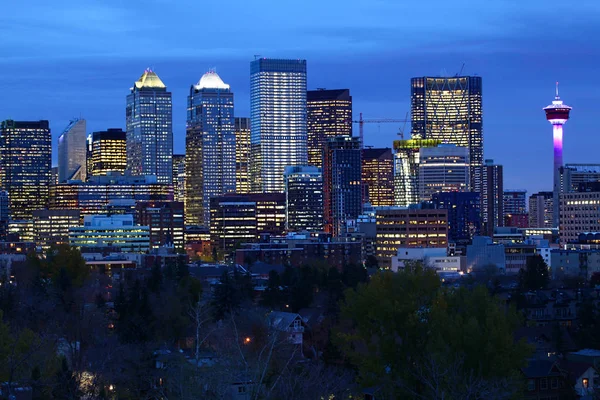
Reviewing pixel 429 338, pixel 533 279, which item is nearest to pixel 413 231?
pixel 533 279

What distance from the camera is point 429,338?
1948 inches

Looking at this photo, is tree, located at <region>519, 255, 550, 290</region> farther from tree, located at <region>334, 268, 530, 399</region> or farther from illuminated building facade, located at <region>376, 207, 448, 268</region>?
illuminated building facade, located at <region>376, 207, 448, 268</region>

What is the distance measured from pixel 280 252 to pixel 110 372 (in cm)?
11823

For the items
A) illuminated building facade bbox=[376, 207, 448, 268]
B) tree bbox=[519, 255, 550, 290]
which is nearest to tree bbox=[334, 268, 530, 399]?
tree bbox=[519, 255, 550, 290]

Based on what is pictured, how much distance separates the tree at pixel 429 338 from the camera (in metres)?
46.3

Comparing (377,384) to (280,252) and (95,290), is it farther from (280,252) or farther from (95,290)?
(280,252)

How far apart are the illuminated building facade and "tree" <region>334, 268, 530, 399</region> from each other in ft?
412

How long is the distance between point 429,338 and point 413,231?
133 meters

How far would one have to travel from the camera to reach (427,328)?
50.1 metres

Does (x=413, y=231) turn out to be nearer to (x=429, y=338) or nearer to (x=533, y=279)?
(x=533, y=279)

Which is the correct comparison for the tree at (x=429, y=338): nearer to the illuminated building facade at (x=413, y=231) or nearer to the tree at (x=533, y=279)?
the tree at (x=533, y=279)

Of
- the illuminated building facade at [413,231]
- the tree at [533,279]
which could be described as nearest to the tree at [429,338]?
the tree at [533,279]

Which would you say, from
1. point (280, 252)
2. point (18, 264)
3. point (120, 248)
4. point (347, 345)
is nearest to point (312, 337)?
point (347, 345)

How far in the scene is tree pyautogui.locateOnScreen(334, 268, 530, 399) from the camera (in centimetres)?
4626
